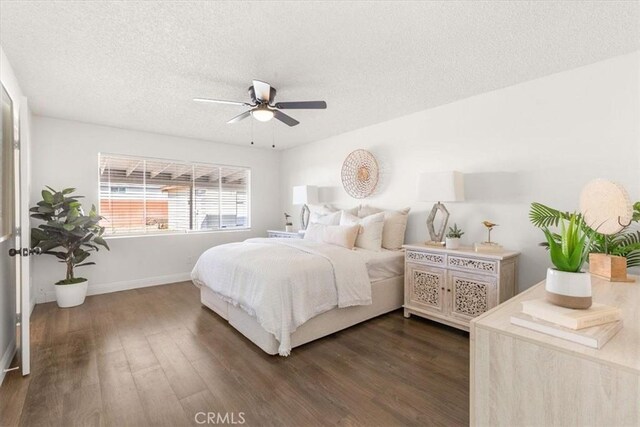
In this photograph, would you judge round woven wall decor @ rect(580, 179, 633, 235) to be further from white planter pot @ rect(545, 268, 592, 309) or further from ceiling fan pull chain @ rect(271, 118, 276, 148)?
ceiling fan pull chain @ rect(271, 118, 276, 148)

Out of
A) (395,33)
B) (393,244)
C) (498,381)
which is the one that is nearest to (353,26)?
(395,33)

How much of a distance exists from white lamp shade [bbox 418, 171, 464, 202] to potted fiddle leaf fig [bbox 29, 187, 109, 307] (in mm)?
4076

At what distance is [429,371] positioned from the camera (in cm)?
216

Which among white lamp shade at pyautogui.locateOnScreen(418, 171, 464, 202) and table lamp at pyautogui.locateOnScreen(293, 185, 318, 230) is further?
table lamp at pyautogui.locateOnScreen(293, 185, 318, 230)

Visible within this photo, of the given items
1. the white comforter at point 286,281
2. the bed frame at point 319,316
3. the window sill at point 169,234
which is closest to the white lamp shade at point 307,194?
the window sill at point 169,234

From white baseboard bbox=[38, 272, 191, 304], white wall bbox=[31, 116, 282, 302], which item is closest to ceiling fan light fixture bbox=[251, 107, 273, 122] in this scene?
white wall bbox=[31, 116, 282, 302]

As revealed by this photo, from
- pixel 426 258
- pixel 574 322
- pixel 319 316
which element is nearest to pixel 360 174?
pixel 426 258

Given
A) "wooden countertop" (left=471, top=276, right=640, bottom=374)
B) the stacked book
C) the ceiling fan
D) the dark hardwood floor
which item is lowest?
the dark hardwood floor

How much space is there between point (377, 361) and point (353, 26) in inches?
98.9

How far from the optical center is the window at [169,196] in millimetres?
4359

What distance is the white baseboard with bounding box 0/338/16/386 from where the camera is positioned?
2.04 m

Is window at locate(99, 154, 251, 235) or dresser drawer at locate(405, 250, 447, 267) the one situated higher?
window at locate(99, 154, 251, 235)

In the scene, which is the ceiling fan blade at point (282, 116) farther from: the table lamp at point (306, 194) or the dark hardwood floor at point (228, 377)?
the dark hardwood floor at point (228, 377)
